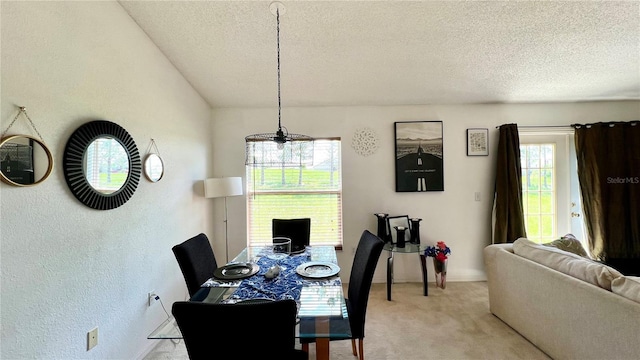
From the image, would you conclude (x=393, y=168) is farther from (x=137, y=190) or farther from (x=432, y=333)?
(x=137, y=190)

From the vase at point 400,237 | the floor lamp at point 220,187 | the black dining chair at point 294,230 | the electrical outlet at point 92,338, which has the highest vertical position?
the floor lamp at point 220,187

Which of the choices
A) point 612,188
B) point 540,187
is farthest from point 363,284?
point 612,188

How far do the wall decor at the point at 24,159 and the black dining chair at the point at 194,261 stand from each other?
753 mm

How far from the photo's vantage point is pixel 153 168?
81.7 inches

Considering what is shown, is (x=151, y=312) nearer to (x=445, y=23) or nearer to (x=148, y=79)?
(x=148, y=79)

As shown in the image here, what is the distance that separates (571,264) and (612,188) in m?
2.30

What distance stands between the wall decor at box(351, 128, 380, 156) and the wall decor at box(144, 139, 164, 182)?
7.07 ft

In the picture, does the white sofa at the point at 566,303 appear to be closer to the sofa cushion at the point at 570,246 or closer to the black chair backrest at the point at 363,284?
the sofa cushion at the point at 570,246

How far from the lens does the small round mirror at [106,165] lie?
4.99ft

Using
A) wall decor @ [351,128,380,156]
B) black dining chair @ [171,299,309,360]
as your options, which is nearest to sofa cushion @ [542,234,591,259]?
wall decor @ [351,128,380,156]

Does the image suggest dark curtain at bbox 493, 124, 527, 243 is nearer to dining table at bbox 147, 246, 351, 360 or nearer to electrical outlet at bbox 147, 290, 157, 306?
dining table at bbox 147, 246, 351, 360

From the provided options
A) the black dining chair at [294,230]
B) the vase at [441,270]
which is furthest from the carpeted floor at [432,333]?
the black dining chair at [294,230]

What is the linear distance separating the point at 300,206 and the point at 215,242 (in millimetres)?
1222

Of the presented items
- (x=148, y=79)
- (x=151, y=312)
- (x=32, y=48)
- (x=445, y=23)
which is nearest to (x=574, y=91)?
(x=445, y=23)
